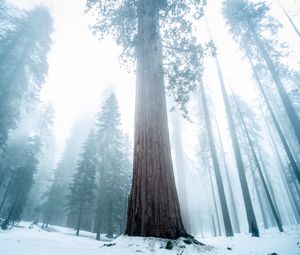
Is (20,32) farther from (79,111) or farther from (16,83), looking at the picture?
(79,111)

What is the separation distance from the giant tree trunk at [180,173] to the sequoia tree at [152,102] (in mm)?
12391

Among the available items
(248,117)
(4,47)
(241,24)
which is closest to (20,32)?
(4,47)

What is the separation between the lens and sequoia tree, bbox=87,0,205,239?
14.4ft

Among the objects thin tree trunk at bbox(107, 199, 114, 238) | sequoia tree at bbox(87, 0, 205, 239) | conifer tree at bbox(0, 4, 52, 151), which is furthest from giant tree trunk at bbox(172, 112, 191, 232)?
conifer tree at bbox(0, 4, 52, 151)

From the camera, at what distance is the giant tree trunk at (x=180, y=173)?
1821 cm

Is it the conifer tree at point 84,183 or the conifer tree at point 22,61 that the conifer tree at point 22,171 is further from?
the conifer tree at point 22,61

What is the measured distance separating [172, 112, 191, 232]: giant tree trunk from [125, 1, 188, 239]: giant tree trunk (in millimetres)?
14164

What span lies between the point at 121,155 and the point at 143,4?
24.4m

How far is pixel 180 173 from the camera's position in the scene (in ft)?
66.1

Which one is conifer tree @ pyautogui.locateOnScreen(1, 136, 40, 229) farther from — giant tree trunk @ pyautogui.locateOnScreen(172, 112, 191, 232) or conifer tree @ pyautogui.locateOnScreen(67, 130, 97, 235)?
giant tree trunk @ pyautogui.locateOnScreen(172, 112, 191, 232)

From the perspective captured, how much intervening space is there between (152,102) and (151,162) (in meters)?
1.76

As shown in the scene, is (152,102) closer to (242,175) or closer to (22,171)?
(242,175)

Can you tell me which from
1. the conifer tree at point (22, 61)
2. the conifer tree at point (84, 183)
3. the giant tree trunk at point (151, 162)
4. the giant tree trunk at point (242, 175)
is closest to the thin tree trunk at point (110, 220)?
the conifer tree at point (84, 183)

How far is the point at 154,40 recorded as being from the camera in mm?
6711
